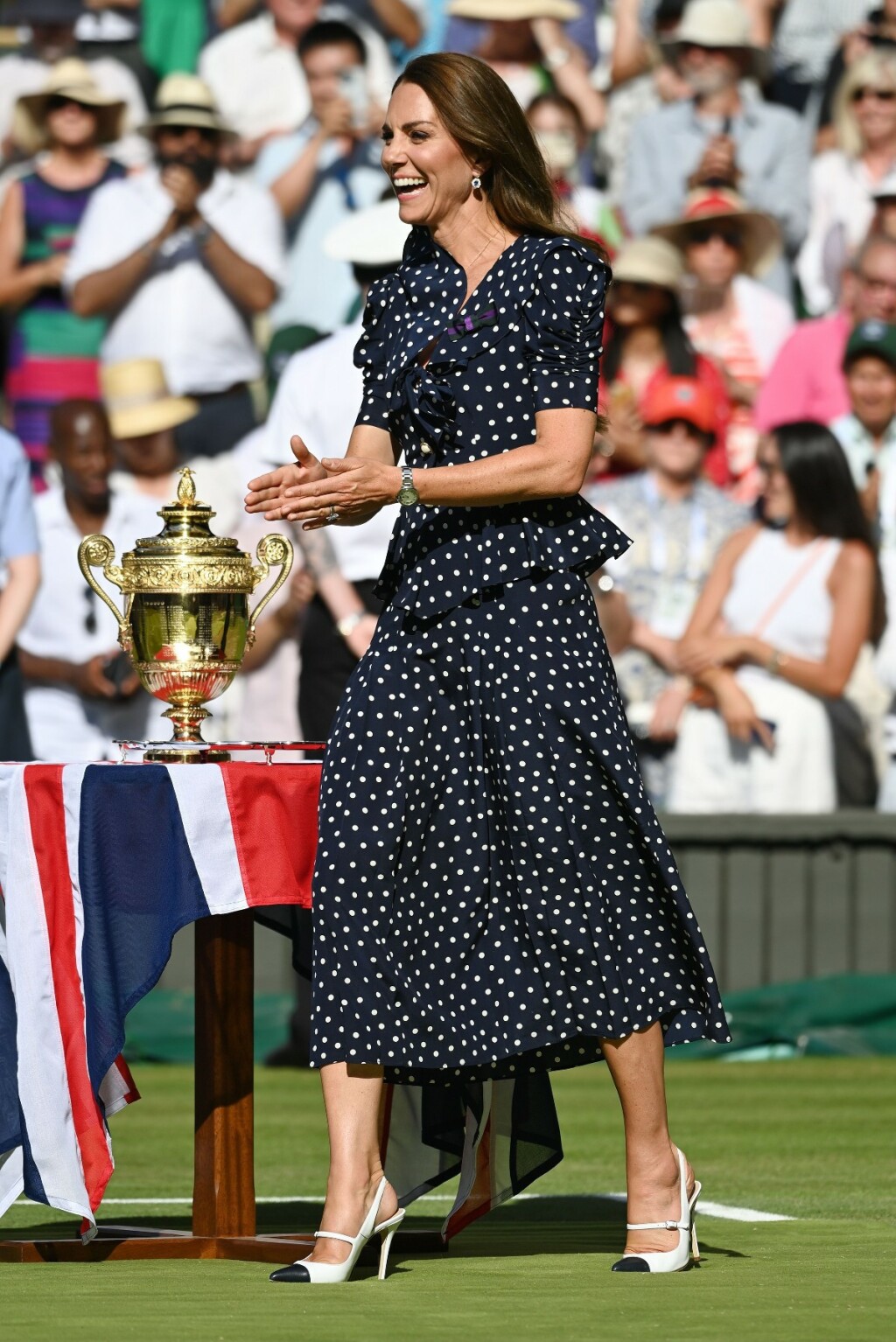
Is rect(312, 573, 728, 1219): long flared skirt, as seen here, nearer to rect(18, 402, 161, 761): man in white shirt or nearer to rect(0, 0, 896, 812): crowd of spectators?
rect(0, 0, 896, 812): crowd of spectators

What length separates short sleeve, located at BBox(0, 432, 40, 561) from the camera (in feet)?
28.9

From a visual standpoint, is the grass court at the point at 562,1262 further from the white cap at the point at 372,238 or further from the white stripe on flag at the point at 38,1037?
the white cap at the point at 372,238

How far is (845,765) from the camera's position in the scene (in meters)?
9.66

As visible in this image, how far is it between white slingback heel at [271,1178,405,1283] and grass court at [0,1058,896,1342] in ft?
0.10

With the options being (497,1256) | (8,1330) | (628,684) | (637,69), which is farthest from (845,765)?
(8,1330)

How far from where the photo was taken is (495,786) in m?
4.29

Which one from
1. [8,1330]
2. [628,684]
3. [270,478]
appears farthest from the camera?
[628,684]

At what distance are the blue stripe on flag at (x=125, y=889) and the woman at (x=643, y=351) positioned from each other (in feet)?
18.2

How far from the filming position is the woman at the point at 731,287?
9992 millimetres

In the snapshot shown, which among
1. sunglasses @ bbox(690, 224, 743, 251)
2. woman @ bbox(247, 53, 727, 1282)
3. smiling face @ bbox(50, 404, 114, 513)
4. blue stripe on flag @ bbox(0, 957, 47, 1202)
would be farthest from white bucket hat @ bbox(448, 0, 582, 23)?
blue stripe on flag @ bbox(0, 957, 47, 1202)

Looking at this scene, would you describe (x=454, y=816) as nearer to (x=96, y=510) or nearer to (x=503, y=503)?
(x=503, y=503)

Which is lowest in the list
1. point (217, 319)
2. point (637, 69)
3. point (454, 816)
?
point (454, 816)

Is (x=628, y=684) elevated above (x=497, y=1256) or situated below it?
above

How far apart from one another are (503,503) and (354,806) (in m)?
0.52
